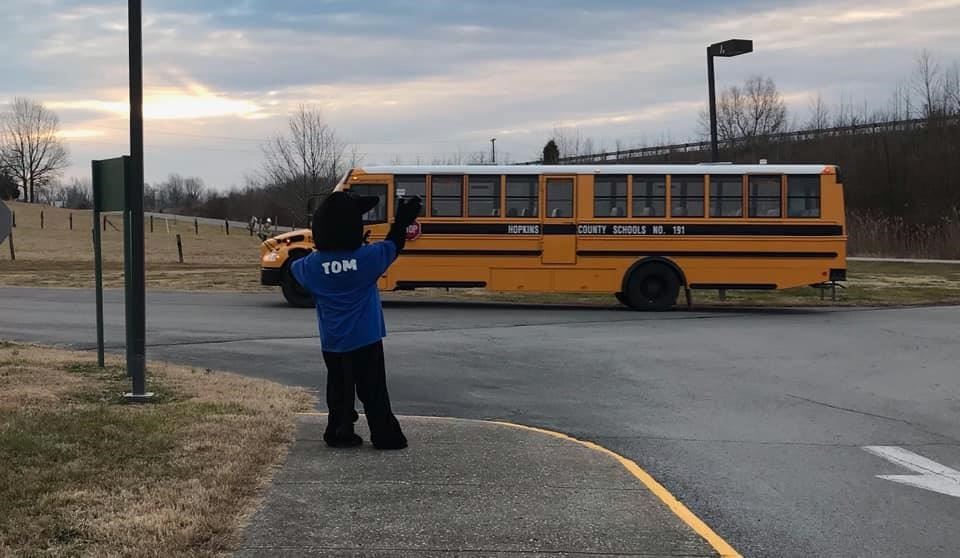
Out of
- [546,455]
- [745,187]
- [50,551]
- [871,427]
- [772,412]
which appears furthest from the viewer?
[745,187]

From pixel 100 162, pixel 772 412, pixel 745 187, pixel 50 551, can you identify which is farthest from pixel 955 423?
pixel 745 187

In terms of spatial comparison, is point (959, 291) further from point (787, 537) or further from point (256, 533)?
point (256, 533)

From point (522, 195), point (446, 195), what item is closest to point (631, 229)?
point (522, 195)

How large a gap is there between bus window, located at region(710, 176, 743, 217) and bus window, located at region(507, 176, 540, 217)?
138 inches

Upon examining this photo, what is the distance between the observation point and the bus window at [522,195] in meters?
18.4

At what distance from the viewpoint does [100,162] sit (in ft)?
28.6

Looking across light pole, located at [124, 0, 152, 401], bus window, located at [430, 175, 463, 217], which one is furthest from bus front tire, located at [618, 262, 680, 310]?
light pole, located at [124, 0, 152, 401]

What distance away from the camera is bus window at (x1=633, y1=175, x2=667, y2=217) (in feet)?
60.1

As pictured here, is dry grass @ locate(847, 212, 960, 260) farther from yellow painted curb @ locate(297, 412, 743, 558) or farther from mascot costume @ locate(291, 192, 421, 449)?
mascot costume @ locate(291, 192, 421, 449)

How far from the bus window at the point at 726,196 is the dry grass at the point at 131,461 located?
11.7 meters

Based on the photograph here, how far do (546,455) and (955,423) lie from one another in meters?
4.29

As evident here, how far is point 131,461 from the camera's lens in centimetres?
567

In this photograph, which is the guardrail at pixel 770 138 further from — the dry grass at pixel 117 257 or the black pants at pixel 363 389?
the black pants at pixel 363 389

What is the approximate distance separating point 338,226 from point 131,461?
6.54 feet
